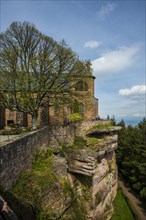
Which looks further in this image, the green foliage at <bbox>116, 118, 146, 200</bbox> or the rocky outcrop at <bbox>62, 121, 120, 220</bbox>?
the green foliage at <bbox>116, 118, 146, 200</bbox>

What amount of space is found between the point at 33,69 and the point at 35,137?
8238mm

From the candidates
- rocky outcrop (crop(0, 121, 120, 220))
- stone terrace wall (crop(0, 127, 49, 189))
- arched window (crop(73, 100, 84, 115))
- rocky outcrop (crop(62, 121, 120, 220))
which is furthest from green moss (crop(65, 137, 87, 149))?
stone terrace wall (crop(0, 127, 49, 189))

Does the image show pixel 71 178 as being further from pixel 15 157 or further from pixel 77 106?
pixel 77 106

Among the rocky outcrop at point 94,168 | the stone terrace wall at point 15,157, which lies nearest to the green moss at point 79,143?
the rocky outcrop at point 94,168

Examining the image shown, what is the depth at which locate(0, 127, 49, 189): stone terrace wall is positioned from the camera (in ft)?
25.3

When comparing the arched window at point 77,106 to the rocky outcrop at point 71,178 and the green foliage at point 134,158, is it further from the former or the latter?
the green foliage at point 134,158

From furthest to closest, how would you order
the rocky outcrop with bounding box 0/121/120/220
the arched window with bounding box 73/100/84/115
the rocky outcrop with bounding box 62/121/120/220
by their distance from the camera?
the arched window with bounding box 73/100/84/115 < the rocky outcrop with bounding box 62/121/120/220 < the rocky outcrop with bounding box 0/121/120/220

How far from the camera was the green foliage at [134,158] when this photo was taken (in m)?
28.6

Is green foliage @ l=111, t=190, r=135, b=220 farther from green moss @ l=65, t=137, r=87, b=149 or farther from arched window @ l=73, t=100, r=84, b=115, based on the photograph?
arched window @ l=73, t=100, r=84, b=115

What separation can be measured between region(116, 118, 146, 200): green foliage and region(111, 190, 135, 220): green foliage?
287 centimetres

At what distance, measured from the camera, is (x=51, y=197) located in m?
10.5

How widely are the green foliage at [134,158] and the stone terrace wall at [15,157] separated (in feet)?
69.6

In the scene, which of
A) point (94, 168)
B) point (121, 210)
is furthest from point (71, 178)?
point (121, 210)

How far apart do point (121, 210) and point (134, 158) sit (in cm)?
987
